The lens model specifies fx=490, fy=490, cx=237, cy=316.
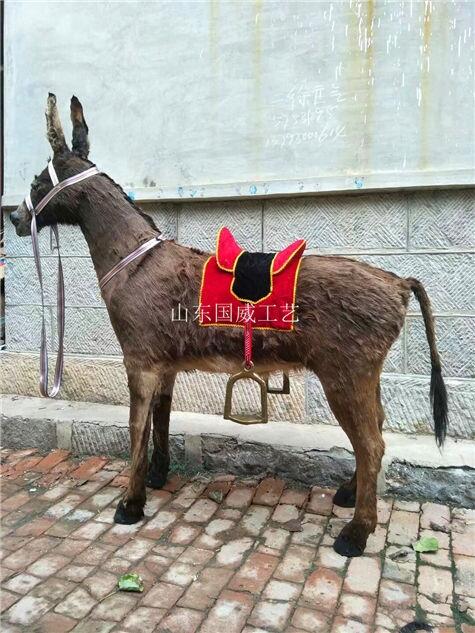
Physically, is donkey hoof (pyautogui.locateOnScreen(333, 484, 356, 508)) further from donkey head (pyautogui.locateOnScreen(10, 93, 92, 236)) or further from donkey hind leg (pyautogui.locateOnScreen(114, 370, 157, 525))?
donkey head (pyautogui.locateOnScreen(10, 93, 92, 236))

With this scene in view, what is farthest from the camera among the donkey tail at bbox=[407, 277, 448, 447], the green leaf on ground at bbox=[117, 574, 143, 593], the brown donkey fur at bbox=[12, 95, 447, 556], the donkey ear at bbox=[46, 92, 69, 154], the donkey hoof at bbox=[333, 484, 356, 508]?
the donkey hoof at bbox=[333, 484, 356, 508]

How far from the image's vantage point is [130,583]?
2.57m

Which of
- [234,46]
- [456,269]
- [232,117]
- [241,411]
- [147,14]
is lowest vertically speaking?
[241,411]

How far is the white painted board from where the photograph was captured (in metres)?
4.04

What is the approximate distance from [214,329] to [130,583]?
1.47 metres

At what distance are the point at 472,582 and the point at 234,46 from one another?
4507 mm

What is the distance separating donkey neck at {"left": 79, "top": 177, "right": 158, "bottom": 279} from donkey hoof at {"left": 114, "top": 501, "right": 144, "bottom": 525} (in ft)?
5.17

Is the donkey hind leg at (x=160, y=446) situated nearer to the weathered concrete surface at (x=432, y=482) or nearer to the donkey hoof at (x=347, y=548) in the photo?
the donkey hoof at (x=347, y=548)

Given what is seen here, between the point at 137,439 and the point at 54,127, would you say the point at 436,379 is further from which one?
the point at 54,127

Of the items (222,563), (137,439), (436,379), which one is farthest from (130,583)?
(436,379)

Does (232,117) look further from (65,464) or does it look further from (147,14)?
(65,464)

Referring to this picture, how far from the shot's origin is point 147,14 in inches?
185

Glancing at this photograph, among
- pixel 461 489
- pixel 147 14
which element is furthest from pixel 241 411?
pixel 147 14

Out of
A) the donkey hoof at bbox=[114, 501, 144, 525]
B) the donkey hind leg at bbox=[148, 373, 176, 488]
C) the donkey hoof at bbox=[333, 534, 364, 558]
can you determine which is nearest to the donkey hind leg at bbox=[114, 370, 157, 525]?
the donkey hoof at bbox=[114, 501, 144, 525]
